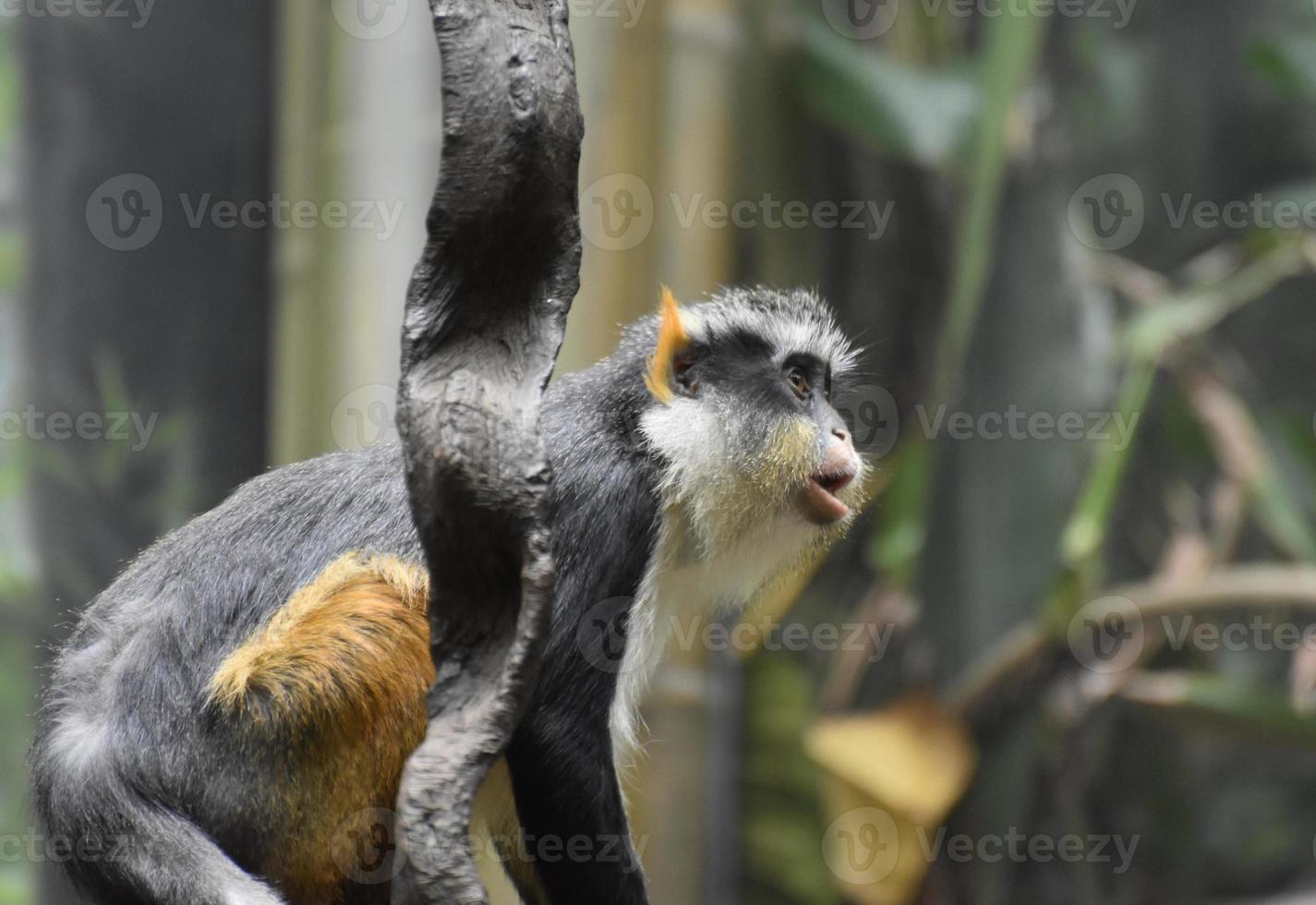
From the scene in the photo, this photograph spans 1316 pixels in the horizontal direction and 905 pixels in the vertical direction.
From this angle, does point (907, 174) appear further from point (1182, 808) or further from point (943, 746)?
point (1182, 808)

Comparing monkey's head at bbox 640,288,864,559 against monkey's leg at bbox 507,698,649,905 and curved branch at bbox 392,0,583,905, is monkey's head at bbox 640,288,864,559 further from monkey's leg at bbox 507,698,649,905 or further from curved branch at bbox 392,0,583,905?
curved branch at bbox 392,0,583,905

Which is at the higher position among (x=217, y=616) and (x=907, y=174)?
(x=907, y=174)

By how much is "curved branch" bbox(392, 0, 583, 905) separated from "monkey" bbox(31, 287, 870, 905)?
30 centimetres

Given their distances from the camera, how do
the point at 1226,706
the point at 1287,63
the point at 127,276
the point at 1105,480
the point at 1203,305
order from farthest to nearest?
the point at 1287,63, the point at 1203,305, the point at 127,276, the point at 1226,706, the point at 1105,480

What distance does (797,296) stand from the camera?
13.5 feet

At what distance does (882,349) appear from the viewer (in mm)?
8148

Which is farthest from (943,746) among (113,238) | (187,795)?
(113,238)

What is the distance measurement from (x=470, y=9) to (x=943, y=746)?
566 cm

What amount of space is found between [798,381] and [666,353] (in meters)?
0.52

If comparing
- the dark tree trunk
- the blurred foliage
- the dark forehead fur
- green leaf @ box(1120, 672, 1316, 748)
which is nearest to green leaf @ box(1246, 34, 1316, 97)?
the blurred foliage

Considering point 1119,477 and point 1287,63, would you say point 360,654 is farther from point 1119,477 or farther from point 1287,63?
point 1287,63

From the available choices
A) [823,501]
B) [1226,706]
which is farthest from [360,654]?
[1226,706]

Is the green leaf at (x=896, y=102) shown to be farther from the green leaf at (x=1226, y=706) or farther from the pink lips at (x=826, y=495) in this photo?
the pink lips at (x=826, y=495)

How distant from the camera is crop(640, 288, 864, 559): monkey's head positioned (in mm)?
3631
